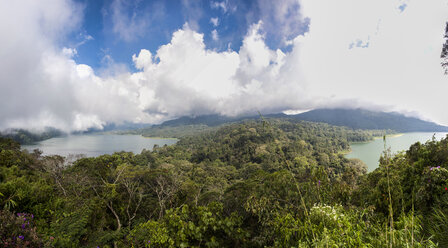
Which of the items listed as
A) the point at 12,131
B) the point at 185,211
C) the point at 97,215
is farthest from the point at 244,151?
the point at 12,131

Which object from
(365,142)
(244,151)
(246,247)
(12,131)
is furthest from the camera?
(12,131)

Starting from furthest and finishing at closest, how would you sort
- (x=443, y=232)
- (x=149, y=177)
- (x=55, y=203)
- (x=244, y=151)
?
(x=244, y=151), (x=149, y=177), (x=55, y=203), (x=443, y=232)

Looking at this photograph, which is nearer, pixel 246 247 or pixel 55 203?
pixel 246 247

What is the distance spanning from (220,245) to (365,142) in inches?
4277

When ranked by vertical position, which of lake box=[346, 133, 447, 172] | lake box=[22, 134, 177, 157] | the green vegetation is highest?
the green vegetation

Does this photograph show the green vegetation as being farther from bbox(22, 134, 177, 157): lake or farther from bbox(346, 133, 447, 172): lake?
bbox(22, 134, 177, 157): lake

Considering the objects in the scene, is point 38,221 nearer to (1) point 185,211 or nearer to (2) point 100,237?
(2) point 100,237

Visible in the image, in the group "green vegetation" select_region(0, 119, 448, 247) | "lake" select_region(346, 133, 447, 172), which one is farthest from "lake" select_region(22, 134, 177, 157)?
"lake" select_region(346, 133, 447, 172)

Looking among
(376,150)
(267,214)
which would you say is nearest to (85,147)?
(267,214)

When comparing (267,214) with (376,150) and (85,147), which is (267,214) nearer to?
(376,150)

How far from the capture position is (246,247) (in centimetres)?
338

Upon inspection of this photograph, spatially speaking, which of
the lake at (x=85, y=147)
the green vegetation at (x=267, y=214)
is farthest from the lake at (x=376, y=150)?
the lake at (x=85, y=147)

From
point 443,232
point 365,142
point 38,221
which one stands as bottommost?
point 365,142

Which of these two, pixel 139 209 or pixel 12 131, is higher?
pixel 12 131
